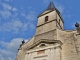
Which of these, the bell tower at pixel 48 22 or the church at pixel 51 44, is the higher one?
the bell tower at pixel 48 22

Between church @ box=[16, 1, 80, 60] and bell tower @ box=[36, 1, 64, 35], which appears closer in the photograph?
church @ box=[16, 1, 80, 60]

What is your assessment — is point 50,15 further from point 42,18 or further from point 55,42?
point 55,42

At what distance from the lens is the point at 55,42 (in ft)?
39.5

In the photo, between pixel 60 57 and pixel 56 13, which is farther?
pixel 56 13

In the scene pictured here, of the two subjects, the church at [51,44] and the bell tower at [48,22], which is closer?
the church at [51,44]

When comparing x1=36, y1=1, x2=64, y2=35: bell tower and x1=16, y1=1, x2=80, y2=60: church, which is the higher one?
x1=36, y1=1, x2=64, y2=35: bell tower

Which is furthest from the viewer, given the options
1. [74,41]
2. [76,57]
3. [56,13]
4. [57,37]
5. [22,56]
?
[56,13]

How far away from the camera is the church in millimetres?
11109

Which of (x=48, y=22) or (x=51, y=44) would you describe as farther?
(x=48, y=22)

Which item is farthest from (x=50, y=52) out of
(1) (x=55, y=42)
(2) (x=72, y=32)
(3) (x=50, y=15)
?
(3) (x=50, y=15)

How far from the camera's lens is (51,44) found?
482 inches

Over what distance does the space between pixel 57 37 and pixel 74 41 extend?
1866mm

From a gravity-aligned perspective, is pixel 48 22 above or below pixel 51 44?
above

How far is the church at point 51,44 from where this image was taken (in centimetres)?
1111
